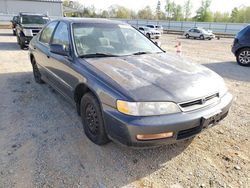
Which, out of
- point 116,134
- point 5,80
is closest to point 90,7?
point 5,80

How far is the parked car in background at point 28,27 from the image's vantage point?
10583mm

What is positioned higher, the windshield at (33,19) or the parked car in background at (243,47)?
the windshield at (33,19)

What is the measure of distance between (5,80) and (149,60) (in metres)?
4.27

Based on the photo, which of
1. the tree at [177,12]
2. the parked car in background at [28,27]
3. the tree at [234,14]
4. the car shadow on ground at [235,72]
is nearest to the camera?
the car shadow on ground at [235,72]

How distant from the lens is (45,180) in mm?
2432

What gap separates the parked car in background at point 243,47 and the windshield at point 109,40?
589 cm

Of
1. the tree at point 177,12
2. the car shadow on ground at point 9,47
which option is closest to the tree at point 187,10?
the tree at point 177,12

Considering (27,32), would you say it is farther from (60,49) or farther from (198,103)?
(198,103)

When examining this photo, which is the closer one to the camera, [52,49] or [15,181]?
[15,181]

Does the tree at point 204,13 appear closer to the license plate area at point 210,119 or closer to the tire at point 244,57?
the tire at point 244,57

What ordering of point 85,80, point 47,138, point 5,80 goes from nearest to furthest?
point 85,80 < point 47,138 < point 5,80

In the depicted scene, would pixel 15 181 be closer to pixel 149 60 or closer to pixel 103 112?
pixel 103 112

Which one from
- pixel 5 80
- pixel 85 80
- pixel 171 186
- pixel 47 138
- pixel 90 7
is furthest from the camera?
pixel 90 7

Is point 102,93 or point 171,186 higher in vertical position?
point 102,93
